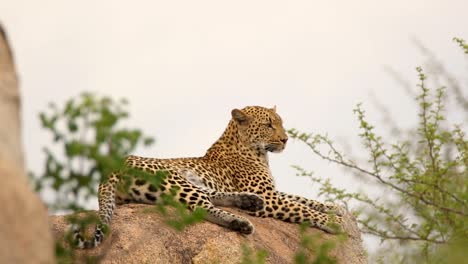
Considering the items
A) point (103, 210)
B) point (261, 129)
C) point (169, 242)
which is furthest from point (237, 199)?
point (261, 129)

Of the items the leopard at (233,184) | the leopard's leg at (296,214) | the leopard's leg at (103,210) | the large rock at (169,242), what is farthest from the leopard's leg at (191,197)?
the leopard's leg at (296,214)

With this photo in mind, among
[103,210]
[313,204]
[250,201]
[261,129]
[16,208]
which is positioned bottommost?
[313,204]

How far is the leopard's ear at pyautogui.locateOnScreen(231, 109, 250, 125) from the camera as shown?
17625mm

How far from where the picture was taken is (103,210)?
13.8m

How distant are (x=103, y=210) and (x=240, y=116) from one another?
14.2 feet

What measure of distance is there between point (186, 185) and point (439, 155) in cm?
363

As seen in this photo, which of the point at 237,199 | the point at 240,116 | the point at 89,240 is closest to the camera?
the point at 89,240

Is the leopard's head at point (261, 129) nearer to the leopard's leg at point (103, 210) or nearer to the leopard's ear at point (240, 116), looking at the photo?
the leopard's ear at point (240, 116)

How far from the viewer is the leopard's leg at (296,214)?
51.4 ft

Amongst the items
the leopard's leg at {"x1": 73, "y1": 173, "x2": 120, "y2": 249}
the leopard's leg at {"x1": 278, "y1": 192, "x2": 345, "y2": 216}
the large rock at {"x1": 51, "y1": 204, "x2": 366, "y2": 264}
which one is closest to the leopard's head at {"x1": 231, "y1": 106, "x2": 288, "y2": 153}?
the leopard's leg at {"x1": 278, "y1": 192, "x2": 345, "y2": 216}

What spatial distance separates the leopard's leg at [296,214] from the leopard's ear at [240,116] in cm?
186

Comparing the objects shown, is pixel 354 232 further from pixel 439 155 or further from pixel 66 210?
pixel 66 210

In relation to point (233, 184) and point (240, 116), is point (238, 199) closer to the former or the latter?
point (233, 184)

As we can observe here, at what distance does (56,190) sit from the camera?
8.07 metres
